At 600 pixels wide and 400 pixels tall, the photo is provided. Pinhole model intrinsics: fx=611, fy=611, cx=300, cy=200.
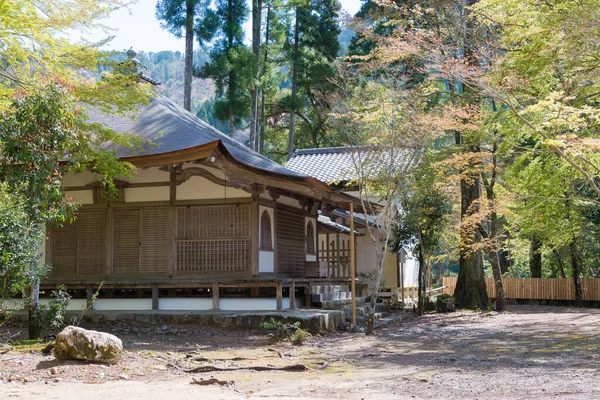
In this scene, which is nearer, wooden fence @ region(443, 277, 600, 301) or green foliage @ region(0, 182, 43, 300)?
green foliage @ region(0, 182, 43, 300)

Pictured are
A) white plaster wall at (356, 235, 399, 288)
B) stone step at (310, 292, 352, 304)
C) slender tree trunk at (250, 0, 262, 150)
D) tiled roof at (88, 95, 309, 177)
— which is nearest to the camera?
tiled roof at (88, 95, 309, 177)

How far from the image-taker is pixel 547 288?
90.6ft

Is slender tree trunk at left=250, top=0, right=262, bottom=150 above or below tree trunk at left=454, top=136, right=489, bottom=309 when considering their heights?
above

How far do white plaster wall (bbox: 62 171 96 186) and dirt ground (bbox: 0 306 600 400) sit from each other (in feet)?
12.5

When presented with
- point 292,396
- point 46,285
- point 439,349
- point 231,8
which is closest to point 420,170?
point 439,349

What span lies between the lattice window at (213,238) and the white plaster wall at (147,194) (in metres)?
0.57

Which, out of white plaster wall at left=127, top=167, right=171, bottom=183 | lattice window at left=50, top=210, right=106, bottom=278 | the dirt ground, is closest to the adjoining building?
white plaster wall at left=127, top=167, right=171, bottom=183

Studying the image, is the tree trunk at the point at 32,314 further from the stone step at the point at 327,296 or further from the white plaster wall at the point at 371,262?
the white plaster wall at the point at 371,262

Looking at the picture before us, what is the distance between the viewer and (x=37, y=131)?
9.39 meters

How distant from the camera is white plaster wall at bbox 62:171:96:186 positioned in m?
15.0

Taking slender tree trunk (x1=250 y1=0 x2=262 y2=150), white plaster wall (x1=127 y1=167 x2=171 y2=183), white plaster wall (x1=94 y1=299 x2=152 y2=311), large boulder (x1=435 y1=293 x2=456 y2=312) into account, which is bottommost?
large boulder (x1=435 y1=293 x2=456 y2=312)

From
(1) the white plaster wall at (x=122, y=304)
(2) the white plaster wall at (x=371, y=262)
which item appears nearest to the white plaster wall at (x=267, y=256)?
(1) the white plaster wall at (x=122, y=304)

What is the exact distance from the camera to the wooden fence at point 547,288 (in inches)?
1038

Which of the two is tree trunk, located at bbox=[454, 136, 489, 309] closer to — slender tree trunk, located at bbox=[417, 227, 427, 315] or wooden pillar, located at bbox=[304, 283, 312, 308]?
slender tree trunk, located at bbox=[417, 227, 427, 315]
